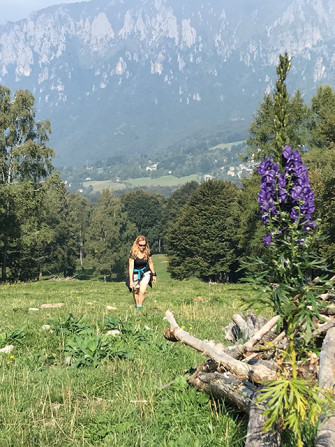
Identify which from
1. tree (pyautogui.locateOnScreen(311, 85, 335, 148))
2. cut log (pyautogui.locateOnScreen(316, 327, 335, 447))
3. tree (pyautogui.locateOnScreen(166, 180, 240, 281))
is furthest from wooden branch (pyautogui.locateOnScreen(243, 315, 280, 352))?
tree (pyautogui.locateOnScreen(166, 180, 240, 281))

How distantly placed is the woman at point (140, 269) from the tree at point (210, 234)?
52042 mm

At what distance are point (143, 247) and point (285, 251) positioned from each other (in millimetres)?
10042

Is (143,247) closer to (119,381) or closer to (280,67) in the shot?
(119,381)

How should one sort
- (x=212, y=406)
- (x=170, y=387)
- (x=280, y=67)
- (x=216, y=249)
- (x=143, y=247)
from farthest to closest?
(x=216, y=249), (x=143, y=247), (x=170, y=387), (x=212, y=406), (x=280, y=67)

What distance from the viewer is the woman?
42.7 feet

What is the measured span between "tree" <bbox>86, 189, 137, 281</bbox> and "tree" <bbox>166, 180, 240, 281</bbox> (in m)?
16.9

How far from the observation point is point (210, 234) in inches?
2709

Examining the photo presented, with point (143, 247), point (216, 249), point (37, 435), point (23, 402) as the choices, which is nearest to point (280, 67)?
point (37, 435)

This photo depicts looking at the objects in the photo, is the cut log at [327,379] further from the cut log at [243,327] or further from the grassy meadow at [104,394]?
the cut log at [243,327]

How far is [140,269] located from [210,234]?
184ft

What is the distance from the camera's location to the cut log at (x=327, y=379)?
3.43 m

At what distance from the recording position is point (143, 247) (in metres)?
13.2

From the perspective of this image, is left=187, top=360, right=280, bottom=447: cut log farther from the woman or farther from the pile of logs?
the woman

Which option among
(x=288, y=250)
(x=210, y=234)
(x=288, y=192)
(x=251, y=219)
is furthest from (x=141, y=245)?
(x=210, y=234)
